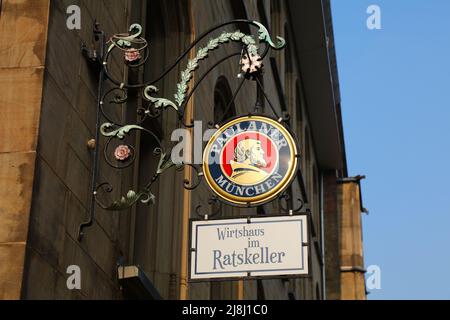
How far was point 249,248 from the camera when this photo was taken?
8523mm

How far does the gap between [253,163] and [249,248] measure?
Answer: 0.76 meters

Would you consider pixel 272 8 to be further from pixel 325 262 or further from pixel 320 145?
pixel 325 262

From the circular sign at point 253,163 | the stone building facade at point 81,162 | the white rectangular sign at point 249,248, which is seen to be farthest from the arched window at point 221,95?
the white rectangular sign at point 249,248

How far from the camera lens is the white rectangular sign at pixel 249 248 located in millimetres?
8438

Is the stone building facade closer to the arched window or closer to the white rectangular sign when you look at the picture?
the arched window

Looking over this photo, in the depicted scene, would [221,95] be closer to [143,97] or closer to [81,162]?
[143,97]

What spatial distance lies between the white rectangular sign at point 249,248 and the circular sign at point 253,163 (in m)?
0.23

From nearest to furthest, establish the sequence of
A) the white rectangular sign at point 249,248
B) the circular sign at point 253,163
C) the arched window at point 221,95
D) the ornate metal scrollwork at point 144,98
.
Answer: the white rectangular sign at point 249,248 → the circular sign at point 253,163 → the ornate metal scrollwork at point 144,98 → the arched window at point 221,95

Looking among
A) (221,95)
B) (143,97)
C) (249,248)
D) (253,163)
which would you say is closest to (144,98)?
(143,97)

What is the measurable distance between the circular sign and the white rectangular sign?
23cm

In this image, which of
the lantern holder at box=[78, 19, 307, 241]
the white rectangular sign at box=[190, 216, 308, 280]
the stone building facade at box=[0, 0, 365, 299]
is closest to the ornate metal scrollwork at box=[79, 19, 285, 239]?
the lantern holder at box=[78, 19, 307, 241]

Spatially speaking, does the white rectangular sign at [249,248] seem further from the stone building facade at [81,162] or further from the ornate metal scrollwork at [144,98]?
the stone building facade at [81,162]

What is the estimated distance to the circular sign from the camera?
866cm
